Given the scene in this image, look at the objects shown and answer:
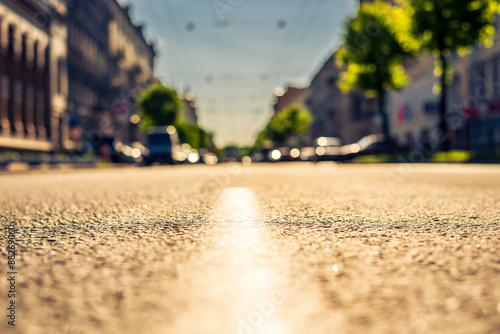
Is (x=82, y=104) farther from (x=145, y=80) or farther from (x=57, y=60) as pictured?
(x=145, y=80)

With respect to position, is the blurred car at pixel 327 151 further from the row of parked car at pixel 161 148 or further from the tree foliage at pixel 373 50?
the row of parked car at pixel 161 148

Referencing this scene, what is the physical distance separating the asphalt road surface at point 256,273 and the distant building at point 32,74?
2748 cm

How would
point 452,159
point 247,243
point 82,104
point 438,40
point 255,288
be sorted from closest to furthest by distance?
point 255,288 < point 247,243 < point 452,159 < point 438,40 < point 82,104

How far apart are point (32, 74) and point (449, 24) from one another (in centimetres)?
2489

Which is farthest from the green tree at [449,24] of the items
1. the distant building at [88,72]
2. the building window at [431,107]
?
the distant building at [88,72]

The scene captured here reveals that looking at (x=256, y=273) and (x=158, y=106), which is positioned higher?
(x=158, y=106)

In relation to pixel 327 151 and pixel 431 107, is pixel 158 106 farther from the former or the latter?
pixel 327 151

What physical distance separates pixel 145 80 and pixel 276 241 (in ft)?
254

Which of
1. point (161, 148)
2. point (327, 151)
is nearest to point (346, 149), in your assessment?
point (327, 151)

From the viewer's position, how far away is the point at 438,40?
26719 millimetres

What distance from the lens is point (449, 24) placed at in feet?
85.9

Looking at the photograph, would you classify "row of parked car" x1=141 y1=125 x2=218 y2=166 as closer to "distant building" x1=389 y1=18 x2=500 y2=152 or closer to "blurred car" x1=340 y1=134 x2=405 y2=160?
"blurred car" x1=340 y1=134 x2=405 y2=160

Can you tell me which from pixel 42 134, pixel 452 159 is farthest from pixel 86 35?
pixel 452 159

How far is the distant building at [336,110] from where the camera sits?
60.4 metres
